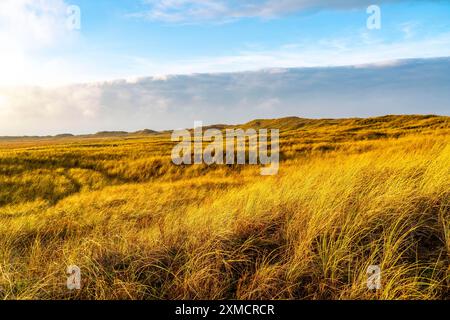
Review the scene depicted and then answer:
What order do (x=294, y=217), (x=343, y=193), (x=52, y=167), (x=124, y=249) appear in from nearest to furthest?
1. (x=124, y=249)
2. (x=294, y=217)
3. (x=343, y=193)
4. (x=52, y=167)

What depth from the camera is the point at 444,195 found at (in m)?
5.51

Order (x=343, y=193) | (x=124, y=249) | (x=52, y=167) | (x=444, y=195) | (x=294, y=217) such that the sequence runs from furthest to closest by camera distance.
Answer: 1. (x=52, y=167)
2. (x=343, y=193)
3. (x=444, y=195)
4. (x=294, y=217)
5. (x=124, y=249)

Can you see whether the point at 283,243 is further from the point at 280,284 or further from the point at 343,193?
the point at 343,193

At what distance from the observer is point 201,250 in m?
4.54

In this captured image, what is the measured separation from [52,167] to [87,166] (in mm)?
2640

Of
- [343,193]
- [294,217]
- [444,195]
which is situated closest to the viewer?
[294,217]

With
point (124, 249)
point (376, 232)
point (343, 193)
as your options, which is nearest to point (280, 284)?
point (376, 232)

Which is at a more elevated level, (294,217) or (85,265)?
(294,217)
